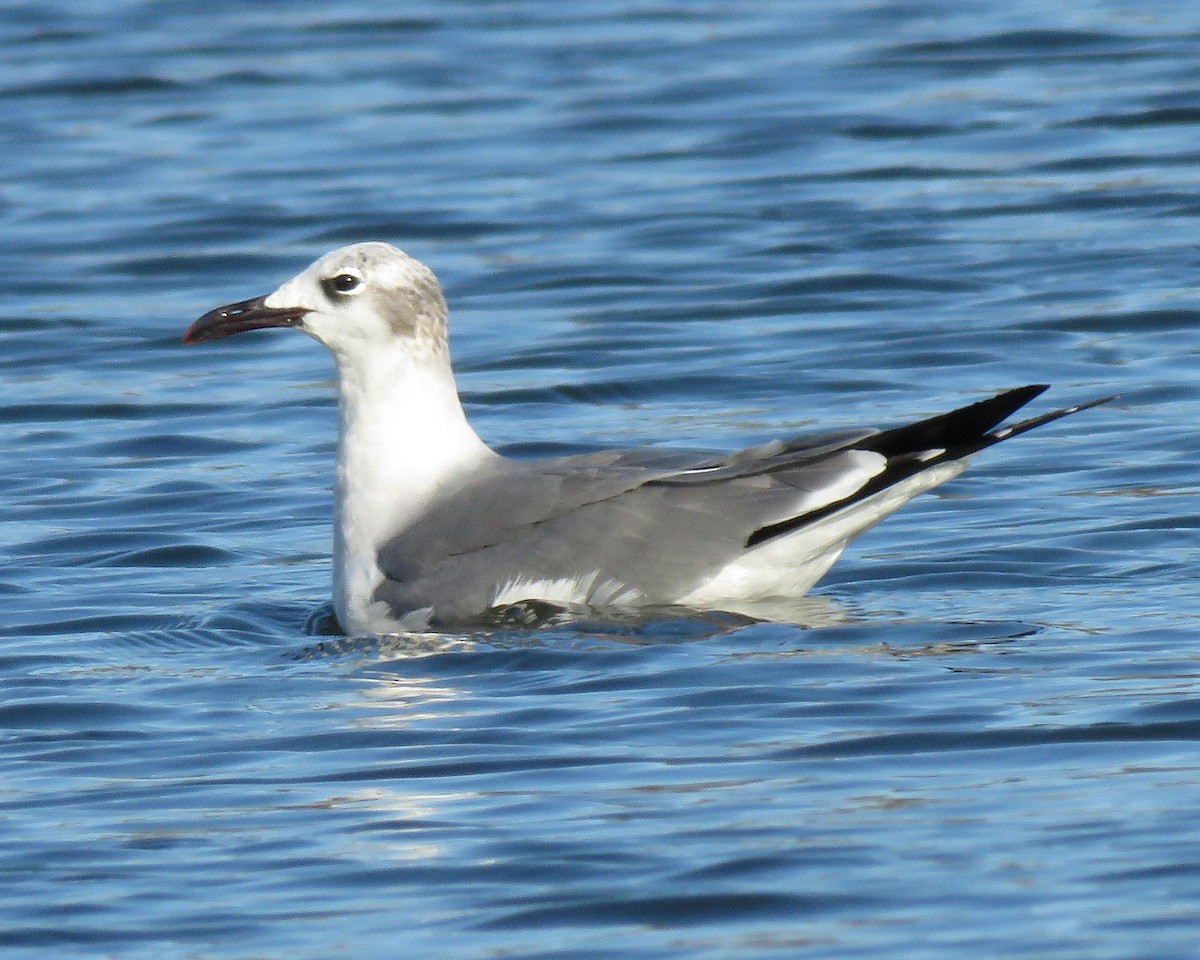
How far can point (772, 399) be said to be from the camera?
37.7 ft

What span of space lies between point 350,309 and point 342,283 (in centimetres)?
9

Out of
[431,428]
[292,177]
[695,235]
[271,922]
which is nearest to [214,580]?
[431,428]

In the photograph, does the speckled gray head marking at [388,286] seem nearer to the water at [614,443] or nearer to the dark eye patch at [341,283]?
the dark eye patch at [341,283]

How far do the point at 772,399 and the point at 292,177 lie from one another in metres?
6.00

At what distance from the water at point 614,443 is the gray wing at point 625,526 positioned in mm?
248

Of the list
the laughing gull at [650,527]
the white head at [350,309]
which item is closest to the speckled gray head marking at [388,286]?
the white head at [350,309]

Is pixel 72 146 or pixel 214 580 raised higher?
pixel 72 146

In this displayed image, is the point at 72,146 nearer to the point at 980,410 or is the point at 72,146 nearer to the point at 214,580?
the point at 214,580

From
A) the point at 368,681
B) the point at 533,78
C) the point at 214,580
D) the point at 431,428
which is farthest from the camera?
the point at 533,78

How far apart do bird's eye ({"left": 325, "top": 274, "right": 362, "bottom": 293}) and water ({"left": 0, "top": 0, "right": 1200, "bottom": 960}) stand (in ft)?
3.45

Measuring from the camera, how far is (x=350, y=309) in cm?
852

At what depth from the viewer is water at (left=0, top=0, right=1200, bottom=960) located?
5.50m

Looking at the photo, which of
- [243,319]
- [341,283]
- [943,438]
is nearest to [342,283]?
[341,283]

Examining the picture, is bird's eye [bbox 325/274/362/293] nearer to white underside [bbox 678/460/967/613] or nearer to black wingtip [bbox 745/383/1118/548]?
white underside [bbox 678/460/967/613]
